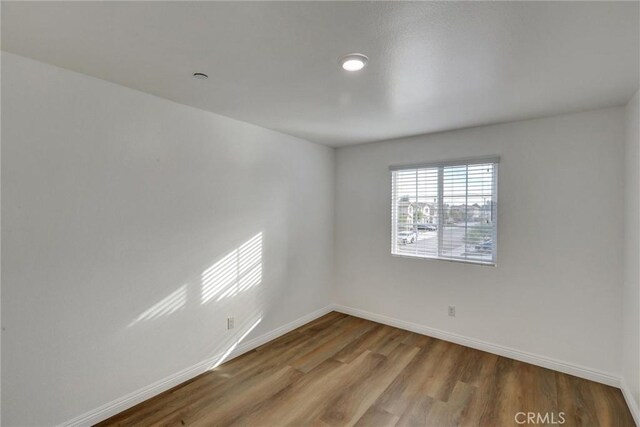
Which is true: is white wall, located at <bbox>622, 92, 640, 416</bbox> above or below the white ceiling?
below

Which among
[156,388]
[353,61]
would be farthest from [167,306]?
[353,61]

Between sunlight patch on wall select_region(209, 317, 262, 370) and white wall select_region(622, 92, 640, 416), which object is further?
sunlight patch on wall select_region(209, 317, 262, 370)

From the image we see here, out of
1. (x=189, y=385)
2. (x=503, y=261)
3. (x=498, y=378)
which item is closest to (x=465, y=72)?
(x=503, y=261)

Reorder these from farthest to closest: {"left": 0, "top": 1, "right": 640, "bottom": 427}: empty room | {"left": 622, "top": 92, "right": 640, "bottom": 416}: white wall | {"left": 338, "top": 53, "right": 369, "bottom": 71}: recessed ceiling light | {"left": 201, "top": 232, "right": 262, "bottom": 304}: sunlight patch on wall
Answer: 1. {"left": 201, "top": 232, "right": 262, "bottom": 304}: sunlight patch on wall
2. {"left": 622, "top": 92, "right": 640, "bottom": 416}: white wall
3. {"left": 338, "top": 53, "right": 369, "bottom": 71}: recessed ceiling light
4. {"left": 0, "top": 1, "right": 640, "bottom": 427}: empty room

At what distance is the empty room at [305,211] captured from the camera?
1.60 metres

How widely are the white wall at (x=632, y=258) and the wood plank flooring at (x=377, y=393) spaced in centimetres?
31

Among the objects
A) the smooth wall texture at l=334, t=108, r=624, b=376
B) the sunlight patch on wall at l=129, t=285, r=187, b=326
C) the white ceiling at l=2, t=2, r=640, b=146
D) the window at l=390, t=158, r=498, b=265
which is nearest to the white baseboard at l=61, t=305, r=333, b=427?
the sunlight patch on wall at l=129, t=285, r=187, b=326

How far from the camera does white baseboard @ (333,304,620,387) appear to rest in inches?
103

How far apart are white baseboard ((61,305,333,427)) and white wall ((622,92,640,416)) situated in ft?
10.2

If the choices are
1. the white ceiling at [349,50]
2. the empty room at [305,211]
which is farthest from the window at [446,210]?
the white ceiling at [349,50]

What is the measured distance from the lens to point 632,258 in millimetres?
2299

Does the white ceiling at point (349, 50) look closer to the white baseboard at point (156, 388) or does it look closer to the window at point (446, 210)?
the window at point (446, 210)

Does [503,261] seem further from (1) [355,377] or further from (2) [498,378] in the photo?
(1) [355,377]

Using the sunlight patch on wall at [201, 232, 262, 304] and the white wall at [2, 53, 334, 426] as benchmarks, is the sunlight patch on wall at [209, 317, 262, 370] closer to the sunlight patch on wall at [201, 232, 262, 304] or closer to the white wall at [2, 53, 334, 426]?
the white wall at [2, 53, 334, 426]
